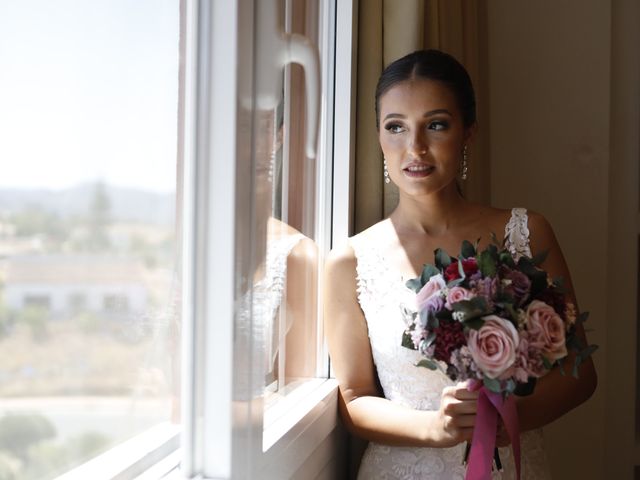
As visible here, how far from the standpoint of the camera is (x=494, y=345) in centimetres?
140

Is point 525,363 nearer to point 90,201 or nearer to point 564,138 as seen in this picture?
point 90,201

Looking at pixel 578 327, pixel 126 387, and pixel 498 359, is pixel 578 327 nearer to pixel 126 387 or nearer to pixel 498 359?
pixel 498 359

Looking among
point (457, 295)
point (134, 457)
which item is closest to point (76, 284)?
point (134, 457)

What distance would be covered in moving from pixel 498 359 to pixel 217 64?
26.4 inches

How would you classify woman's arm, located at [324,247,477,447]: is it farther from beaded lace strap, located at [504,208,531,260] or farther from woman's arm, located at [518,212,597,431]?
beaded lace strap, located at [504,208,531,260]

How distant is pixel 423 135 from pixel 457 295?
0.60m

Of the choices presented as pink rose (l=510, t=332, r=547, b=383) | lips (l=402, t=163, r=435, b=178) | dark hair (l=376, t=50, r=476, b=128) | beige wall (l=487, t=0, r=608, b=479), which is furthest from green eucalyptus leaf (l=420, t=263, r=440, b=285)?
beige wall (l=487, t=0, r=608, b=479)

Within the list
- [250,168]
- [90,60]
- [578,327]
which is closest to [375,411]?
[578,327]

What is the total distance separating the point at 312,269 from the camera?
2018 mm

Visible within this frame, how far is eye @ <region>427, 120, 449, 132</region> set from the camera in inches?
76.0

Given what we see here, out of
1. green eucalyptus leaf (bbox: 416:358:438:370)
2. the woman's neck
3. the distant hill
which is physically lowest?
green eucalyptus leaf (bbox: 416:358:438:370)

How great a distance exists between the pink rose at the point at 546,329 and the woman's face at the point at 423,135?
22.1 inches

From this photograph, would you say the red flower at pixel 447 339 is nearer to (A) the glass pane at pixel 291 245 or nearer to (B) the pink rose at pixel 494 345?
(B) the pink rose at pixel 494 345

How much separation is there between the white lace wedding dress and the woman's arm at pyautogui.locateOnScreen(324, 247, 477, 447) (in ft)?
0.09
